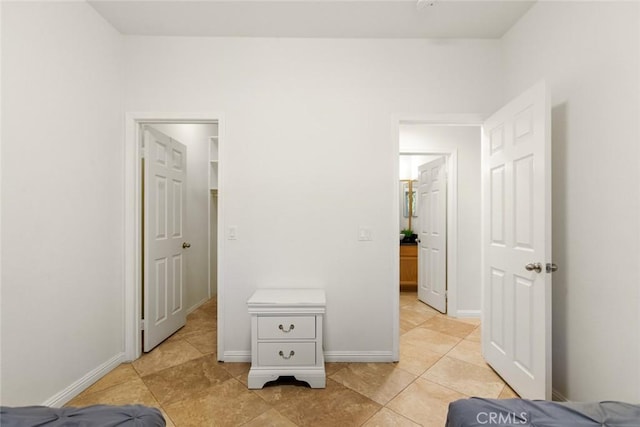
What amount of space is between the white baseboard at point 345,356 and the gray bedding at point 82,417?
1.40 m

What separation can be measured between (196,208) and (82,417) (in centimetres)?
297

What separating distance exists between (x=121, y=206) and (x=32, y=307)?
3.04 ft

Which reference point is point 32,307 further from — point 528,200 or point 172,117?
point 528,200

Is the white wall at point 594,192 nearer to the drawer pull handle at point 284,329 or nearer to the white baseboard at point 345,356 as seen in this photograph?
the white baseboard at point 345,356

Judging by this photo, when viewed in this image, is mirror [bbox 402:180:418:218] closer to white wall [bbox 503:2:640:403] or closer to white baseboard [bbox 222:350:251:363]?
white wall [bbox 503:2:640:403]

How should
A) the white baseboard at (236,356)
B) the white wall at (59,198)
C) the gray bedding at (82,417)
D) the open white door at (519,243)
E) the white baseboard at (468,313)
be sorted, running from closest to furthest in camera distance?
1. the gray bedding at (82,417)
2. the white wall at (59,198)
3. the open white door at (519,243)
4. the white baseboard at (236,356)
5. the white baseboard at (468,313)

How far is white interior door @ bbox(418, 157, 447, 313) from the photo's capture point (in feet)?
11.2

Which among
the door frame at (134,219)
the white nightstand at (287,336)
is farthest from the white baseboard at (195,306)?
the white nightstand at (287,336)

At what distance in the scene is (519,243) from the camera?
1.79m

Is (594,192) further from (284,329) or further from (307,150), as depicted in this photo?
(284,329)

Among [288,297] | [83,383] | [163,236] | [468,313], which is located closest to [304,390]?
[288,297]

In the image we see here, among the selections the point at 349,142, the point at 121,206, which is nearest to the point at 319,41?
the point at 349,142

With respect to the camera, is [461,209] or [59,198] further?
[461,209]

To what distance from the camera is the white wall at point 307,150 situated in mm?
2275
